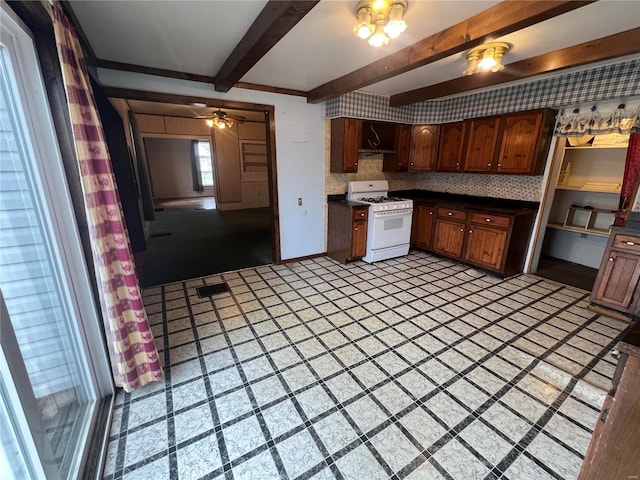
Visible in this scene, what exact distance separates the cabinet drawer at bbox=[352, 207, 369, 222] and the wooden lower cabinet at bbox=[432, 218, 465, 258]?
1241 mm

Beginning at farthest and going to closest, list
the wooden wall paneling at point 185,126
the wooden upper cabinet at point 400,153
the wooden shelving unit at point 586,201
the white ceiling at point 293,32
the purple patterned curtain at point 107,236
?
the wooden wall paneling at point 185,126, the wooden upper cabinet at point 400,153, the wooden shelving unit at point 586,201, the white ceiling at point 293,32, the purple patterned curtain at point 107,236

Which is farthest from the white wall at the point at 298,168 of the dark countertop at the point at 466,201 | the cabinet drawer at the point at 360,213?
the cabinet drawer at the point at 360,213

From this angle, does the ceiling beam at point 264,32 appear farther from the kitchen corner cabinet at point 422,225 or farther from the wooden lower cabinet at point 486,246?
the wooden lower cabinet at point 486,246

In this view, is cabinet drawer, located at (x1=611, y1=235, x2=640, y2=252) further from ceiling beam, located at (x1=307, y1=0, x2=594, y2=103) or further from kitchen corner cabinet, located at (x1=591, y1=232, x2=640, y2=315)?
ceiling beam, located at (x1=307, y1=0, x2=594, y2=103)

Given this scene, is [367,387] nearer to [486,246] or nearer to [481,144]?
[486,246]

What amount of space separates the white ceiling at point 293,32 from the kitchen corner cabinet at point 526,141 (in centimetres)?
104

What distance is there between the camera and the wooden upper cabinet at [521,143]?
3436mm

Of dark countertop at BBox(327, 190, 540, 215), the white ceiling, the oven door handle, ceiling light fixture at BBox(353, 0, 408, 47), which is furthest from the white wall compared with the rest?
ceiling light fixture at BBox(353, 0, 408, 47)

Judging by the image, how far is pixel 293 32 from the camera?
2123 millimetres

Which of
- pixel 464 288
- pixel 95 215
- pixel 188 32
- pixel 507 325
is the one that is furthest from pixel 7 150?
pixel 464 288

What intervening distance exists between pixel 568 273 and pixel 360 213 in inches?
122

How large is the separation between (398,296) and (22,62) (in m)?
3.36

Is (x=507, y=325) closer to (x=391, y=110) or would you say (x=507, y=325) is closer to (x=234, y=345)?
(x=234, y=345)

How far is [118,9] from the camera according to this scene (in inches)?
72.5
